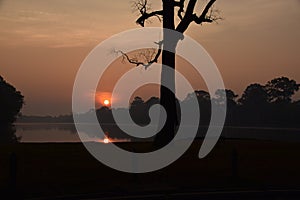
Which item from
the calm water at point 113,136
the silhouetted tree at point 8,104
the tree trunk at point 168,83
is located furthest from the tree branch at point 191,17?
the silhouetted tree at point 8,104

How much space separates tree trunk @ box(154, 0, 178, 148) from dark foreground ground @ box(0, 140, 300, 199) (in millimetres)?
4641

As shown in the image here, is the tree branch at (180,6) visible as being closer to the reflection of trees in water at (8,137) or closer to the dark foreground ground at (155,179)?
the dark foreground ground at (155,179)

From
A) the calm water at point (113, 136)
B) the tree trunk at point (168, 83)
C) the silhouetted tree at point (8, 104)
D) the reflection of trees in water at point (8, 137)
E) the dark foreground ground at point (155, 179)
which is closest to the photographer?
the dark foreground ground at point (155, 179)

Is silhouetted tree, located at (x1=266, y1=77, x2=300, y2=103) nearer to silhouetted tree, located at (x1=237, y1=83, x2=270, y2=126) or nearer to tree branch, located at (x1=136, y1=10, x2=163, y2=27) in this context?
silhouetted tree, located at (x1=237, y1=83, x2=270, y2=126)

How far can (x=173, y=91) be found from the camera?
27.4 metres

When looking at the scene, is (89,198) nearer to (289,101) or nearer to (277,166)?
(277,166)

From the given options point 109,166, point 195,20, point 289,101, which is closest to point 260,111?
point 289,101

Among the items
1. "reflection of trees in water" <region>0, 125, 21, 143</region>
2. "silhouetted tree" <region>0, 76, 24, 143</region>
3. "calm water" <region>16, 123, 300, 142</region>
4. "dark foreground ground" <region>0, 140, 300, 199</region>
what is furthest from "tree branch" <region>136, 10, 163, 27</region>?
"silhouetted tree" <region>0, 76, 24, 143</region>

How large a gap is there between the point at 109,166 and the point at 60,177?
3039 millimetres

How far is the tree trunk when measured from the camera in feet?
89.2

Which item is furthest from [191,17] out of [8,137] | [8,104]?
[8,104]

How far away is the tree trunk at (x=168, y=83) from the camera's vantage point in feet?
89.2

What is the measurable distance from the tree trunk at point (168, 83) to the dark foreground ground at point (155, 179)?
4.64 metres

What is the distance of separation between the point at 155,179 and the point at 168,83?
11583 millimetres
